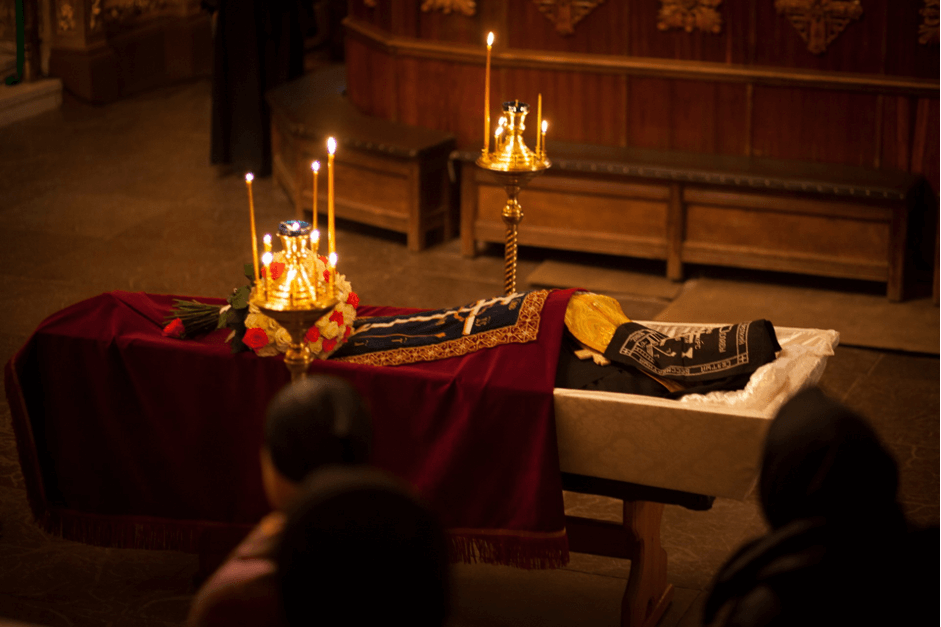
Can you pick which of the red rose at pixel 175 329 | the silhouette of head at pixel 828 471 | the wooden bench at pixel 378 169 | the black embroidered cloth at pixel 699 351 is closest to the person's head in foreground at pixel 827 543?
the silhouette of head at pixel 828 471

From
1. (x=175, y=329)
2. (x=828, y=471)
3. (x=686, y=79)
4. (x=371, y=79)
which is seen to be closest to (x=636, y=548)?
(x=175, y=329)

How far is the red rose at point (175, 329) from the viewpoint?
12.1 feet

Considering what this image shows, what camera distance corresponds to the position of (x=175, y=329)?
12.2 feet

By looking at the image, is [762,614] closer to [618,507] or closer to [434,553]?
[434,553]

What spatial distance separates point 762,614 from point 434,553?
0.47 meters

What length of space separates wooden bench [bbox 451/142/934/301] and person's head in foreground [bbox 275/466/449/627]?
5058mm

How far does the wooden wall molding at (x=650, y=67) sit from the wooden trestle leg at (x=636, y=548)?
137 inches

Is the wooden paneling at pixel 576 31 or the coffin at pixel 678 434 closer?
the coffin at pixel 678 434

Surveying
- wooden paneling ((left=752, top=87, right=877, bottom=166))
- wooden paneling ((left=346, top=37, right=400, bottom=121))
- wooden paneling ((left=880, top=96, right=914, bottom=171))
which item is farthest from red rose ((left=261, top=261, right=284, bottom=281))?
wooden paneling ((left=346, top=37, right=400, bottom=121))

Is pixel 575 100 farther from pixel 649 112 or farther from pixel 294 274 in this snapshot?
pixel 294 274

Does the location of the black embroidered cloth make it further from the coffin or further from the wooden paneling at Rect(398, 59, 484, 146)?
the wooden paneling at Rect(398, 59, 484, 146)

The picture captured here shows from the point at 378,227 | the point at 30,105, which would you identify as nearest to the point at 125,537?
the point at 378,227

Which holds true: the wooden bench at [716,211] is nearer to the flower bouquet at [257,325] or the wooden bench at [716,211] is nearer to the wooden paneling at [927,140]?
the wooden paneling at [927,140]

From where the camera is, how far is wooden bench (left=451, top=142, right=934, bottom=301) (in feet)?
19.8
